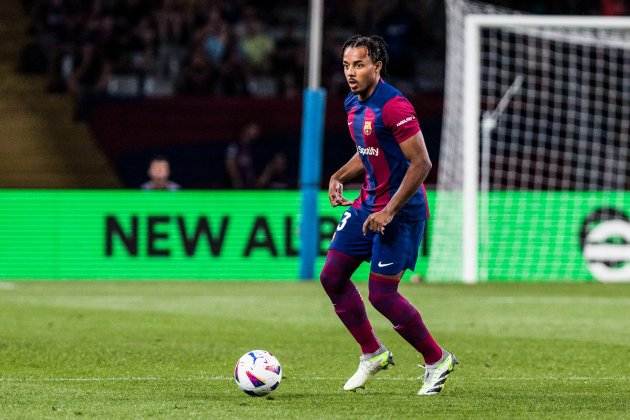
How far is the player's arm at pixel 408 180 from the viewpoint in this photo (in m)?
8.06

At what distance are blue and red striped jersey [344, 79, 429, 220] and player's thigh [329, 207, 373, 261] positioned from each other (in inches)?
3.1

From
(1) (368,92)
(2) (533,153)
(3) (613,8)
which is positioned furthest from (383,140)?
(3) (613,8)

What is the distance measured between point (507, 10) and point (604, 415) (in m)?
20.1

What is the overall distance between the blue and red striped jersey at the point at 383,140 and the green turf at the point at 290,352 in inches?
43.8

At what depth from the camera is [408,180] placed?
26.5 feet

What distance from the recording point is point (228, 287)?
18.4 m

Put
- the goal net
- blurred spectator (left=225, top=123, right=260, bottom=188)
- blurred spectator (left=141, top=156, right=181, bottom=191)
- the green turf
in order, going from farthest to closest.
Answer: blurred spectator (left=225, top=123, right=260, bottom=188)
blurred spectator (left=141, top=156, right=181, bottom=191)
the goal net
the green turf

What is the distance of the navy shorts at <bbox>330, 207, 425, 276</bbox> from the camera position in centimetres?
832

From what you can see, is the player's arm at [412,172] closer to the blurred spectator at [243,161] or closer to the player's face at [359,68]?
the player's face at [359,68]

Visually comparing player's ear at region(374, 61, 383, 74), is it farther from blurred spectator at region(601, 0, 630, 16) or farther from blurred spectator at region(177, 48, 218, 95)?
blurred spectator at region(601, 0, 630, 16)

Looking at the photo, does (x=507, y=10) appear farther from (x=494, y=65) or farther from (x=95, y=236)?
(x=95, y=236)

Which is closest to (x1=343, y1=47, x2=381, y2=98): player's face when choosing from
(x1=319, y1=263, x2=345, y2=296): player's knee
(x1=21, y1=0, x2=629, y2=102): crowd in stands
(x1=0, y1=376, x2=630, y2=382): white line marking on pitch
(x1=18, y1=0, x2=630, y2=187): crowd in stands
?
(x1=319, y1=263, x2=345, y2=296): player's knee

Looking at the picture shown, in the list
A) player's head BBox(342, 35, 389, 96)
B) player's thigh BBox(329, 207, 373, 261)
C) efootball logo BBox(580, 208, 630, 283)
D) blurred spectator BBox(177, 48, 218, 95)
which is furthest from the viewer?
blurred spectator BBox(177, 48, 218, 95)

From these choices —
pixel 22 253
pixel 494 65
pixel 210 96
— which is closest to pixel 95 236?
pixel 22 253
